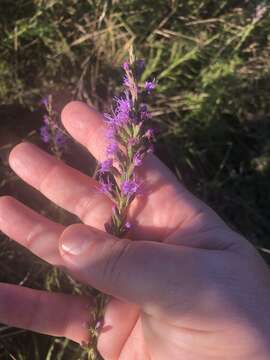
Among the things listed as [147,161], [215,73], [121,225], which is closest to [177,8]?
[215,73]

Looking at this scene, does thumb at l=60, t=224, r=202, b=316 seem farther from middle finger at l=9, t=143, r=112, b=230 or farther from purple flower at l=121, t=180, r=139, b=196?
middle finger at l=9, t=143, r=112, b=230

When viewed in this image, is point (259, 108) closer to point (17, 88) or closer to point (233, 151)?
point (233, 151)

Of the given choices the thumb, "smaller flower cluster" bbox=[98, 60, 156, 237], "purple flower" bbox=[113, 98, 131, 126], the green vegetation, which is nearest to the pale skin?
the thumb

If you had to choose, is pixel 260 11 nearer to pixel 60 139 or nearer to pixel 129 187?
pixel 60 139

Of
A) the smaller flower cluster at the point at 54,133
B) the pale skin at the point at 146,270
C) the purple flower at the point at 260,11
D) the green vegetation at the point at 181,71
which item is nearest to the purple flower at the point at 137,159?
the pale skin at the point at 146,270

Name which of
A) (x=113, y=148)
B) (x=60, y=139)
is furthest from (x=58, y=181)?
(x=113, y=148)

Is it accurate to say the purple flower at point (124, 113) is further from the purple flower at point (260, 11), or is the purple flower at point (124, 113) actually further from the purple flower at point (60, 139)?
the purple flower at point (260, 11)
